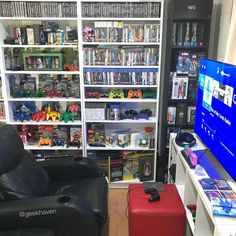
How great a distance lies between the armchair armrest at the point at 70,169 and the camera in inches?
87.4

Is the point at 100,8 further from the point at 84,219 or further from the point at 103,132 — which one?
the point at 84,219

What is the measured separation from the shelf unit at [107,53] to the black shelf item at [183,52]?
0.30 feet

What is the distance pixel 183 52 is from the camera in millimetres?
2627

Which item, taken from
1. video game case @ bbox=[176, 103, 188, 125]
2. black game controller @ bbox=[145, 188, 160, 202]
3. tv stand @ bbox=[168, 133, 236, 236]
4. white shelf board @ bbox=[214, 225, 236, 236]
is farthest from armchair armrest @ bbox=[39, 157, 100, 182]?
white shelf board @ bbox=[214, 225, 236, 236]

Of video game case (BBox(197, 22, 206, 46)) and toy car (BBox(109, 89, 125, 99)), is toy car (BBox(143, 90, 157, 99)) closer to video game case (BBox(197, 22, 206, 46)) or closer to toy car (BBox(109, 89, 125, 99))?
toy car (BBox(109, 89, 125, 99))

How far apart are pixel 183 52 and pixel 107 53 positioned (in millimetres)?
733

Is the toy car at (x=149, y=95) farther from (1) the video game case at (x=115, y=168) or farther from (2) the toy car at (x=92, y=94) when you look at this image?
(1) the video game case at (x=115, y=168)

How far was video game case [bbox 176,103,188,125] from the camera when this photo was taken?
274 cm

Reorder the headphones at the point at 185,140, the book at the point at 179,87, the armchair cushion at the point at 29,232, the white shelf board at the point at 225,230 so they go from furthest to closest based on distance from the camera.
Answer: the book at the point at 179,87 < the headphones at the point at 185,140 < the armchair cushion at the point at 29,232 < the white shelf board at the point at 225,230

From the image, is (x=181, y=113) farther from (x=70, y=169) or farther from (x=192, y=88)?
(x=70, y=169)

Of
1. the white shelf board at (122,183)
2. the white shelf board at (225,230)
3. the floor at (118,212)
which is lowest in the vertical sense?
the floor at (118,212)

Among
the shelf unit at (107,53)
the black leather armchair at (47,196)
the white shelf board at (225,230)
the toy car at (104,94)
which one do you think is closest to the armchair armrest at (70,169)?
the black leather armchair at (47,196)

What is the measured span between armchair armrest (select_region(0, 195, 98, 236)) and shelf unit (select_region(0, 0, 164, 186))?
4.01ft

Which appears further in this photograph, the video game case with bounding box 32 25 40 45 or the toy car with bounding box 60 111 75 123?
the toy car with bounding box 60 111 75 123
